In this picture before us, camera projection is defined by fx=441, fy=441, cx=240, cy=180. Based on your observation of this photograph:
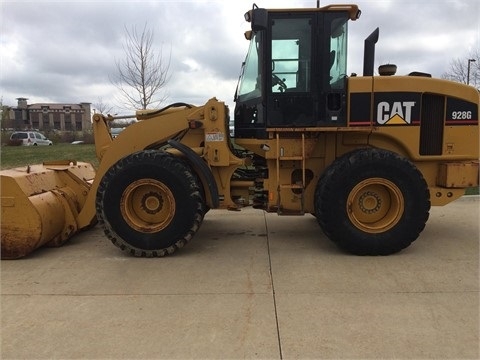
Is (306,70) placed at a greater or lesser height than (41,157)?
greater

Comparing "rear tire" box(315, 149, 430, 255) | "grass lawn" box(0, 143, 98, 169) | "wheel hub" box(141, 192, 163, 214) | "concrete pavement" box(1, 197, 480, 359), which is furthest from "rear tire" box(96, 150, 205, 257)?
"grass lawn" box(0, 143, 98, 169)

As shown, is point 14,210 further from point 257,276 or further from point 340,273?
point 340,273

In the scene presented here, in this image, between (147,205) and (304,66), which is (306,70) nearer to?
(304,66)

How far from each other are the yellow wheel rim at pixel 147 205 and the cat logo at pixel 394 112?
8.34 feet

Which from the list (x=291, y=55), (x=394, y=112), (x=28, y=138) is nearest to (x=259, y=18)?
(x=291, y=55)

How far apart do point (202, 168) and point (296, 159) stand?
3.59 feet

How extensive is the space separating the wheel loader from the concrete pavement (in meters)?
0.37

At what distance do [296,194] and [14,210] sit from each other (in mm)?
3113

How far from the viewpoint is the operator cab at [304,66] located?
4.94m

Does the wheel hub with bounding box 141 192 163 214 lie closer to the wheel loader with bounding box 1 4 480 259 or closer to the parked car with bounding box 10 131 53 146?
the wheel loader with bounding box 1 4 480 259

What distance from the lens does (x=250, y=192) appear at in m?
5.42

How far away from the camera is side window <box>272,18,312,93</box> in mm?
4973

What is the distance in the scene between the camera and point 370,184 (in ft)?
16.1

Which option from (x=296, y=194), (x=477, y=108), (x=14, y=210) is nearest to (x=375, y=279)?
(x=296, y=194)
